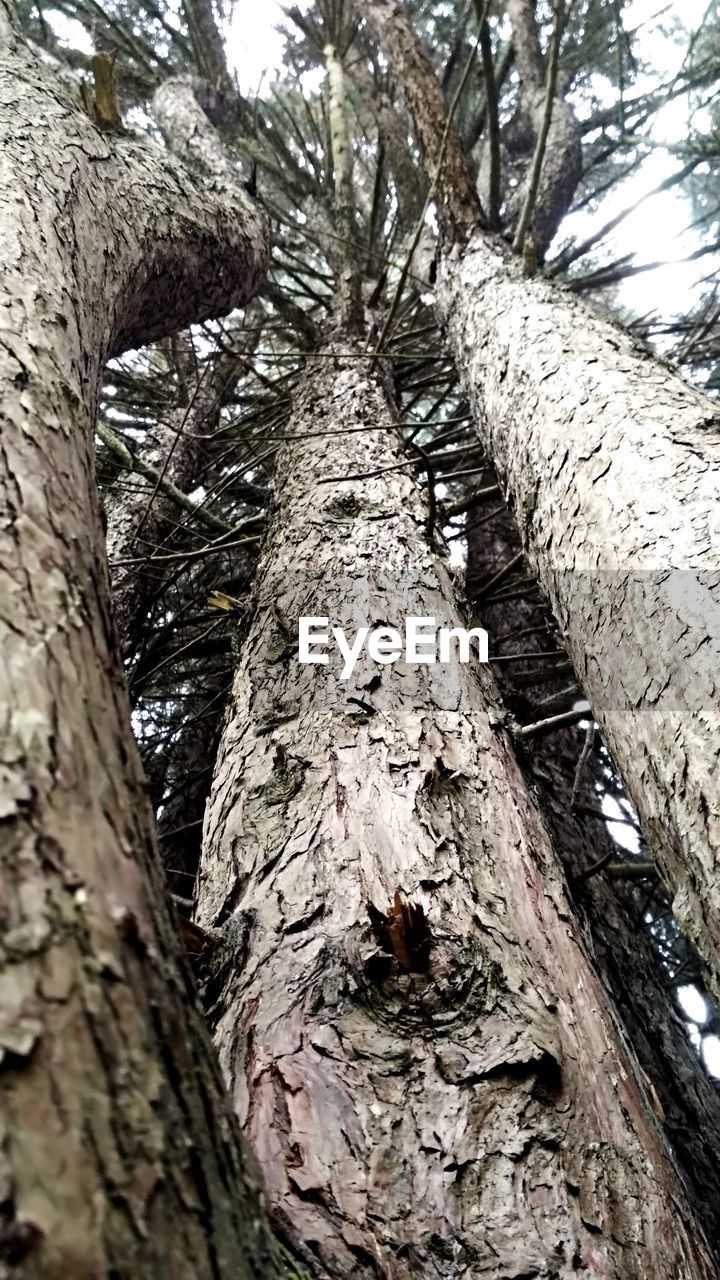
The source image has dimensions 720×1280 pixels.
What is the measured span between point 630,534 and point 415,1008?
3.14ft

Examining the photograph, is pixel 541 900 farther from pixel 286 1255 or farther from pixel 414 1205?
pixel 286 1255

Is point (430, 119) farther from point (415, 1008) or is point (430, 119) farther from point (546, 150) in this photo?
point (415, 1008)

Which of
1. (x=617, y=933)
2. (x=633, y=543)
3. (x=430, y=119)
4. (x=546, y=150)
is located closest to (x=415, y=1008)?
(x=633, y=543)

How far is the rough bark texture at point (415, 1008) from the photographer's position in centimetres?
107

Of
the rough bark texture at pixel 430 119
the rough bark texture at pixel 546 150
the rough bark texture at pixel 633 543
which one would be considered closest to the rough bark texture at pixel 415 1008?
the rough bark texture at pixel 633 543

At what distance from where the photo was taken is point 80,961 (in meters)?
0.64

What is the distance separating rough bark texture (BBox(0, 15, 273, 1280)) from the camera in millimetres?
565

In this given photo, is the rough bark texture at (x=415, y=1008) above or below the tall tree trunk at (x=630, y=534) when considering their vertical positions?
below

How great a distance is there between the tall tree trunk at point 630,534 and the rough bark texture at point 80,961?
3.02ft

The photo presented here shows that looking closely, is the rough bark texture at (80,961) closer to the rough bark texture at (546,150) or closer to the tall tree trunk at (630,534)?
the tall tree trunk at (630,534)

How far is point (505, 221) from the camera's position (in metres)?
5.68

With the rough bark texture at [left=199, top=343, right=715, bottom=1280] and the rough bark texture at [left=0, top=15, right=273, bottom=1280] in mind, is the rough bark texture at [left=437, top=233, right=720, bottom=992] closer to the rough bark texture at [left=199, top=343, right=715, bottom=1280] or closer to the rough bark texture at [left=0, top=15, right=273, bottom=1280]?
the rough bark texture at [left=199, top=343, right=715, bottom=1280]

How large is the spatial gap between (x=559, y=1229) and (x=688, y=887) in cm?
56

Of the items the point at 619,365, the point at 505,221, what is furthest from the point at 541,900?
the point at 505,221
